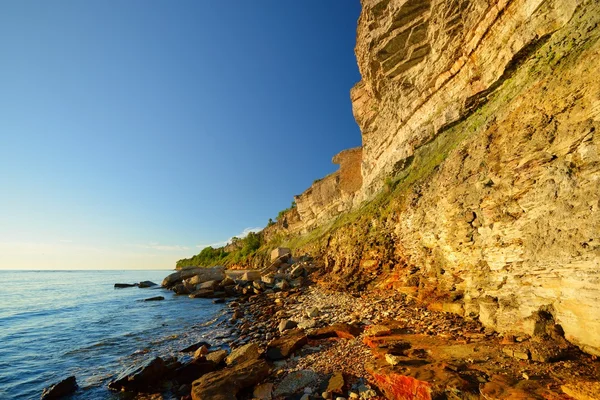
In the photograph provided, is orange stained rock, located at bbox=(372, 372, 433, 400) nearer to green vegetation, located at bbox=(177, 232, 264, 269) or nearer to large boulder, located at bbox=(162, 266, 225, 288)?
large boulder, located at bbox=(162, 266, 225, 288)

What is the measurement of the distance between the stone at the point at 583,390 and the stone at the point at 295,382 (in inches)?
182

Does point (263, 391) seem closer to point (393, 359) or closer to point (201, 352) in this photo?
point (393, 359)

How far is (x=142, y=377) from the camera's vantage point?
24.3 ft

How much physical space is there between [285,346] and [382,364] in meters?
3.44

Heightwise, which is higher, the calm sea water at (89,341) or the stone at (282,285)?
the stone at (282,285)

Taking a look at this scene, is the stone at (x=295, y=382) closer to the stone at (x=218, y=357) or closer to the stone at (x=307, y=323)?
the stone at (x=218, y=357)

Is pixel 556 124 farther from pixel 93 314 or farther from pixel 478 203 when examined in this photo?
pixel 93 314

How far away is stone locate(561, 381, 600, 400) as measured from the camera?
3807 mm

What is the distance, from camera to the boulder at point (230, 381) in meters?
6.07

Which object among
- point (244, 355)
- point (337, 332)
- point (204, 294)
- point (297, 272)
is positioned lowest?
point (204, 294)

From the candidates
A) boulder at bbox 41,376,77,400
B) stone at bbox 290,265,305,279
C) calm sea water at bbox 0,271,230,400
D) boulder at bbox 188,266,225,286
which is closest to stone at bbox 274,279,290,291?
stone at bbox 290,265,305,279

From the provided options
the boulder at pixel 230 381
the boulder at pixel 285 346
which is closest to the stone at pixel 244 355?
the boulder at pixel 285 346

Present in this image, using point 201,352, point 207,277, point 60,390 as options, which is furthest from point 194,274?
point 60,390

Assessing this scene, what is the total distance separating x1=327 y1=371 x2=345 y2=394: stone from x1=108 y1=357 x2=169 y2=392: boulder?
5.12m
